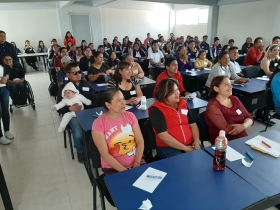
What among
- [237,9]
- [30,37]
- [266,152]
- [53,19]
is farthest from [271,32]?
[30,37]

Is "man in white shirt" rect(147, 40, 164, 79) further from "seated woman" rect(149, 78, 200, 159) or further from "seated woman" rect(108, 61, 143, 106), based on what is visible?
"seated woman" rect(149, 78, 200, 159)

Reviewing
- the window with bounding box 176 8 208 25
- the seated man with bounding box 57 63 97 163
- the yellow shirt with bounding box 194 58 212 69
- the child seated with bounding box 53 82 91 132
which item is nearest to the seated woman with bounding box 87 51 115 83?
the seated man with bounding box 57 63 97 163

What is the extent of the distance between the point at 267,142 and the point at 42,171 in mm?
2412

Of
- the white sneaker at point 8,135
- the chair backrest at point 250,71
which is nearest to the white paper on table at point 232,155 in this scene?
the white sneaker at point 8,135

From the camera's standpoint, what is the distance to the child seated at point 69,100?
8.89ft

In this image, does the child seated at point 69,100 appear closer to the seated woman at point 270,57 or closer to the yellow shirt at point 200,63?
the yellow shirt at point 200,63

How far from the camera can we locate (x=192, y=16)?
488 inches

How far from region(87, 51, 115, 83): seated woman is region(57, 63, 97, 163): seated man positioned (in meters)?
0.93

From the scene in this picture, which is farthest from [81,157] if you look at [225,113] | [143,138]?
[225,113]

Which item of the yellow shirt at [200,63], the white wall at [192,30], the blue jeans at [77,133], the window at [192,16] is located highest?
the window at [192,16]

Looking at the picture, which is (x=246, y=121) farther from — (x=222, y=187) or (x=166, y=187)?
(x=166, y=187)

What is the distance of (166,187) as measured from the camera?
4.21 feet

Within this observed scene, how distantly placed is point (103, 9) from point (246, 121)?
454 inches

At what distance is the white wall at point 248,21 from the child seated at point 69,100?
750cm
